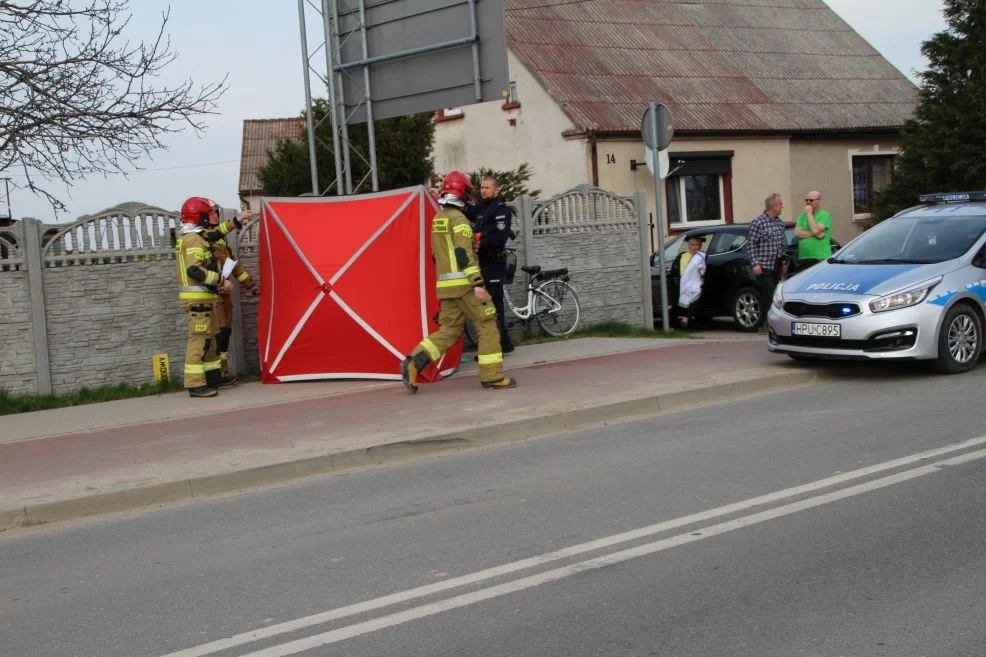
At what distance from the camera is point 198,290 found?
11320 mm

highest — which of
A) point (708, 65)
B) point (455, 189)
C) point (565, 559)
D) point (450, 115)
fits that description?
point (708, 65)

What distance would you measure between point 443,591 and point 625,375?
21.0 feet

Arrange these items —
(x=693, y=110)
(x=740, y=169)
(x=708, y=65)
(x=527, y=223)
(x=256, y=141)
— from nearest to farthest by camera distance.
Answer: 1. (x=527, y=223)
2. (x=693, y=110)
3. (x=740, y=169)
4. (x=708, y=65)
5. (x=256, y=141)

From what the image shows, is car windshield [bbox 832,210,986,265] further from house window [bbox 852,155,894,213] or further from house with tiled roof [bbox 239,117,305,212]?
house with tiled roof [bbox 239,117,305,212]

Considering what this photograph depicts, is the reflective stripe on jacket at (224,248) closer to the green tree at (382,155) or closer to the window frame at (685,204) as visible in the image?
the green tree at (382,155)

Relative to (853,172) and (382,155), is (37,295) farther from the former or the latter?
(853,172)

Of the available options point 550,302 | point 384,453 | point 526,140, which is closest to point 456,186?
point 384,453

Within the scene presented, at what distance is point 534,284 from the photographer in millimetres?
14555

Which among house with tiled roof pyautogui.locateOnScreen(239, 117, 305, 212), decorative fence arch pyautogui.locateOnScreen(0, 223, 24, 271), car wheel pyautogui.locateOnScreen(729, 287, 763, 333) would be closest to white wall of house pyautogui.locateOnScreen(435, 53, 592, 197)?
car wheel pyautogui.locateOnScreen(729, 287, 763, 333)

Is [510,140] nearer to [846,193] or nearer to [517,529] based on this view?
[846,193]

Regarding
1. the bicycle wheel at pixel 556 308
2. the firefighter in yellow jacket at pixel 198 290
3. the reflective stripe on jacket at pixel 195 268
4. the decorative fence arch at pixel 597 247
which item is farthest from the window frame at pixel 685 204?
the reflective stripe on jacket at pixel 195 268

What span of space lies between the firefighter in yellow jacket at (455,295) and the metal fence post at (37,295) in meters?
3.85

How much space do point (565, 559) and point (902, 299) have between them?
20.6 feet

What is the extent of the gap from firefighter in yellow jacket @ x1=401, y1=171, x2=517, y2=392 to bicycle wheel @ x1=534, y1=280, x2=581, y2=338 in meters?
3.78
